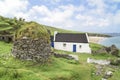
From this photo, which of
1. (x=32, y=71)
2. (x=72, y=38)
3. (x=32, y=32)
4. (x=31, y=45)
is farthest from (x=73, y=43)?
(x=32, y=71)

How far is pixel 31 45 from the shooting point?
21109 millimetres

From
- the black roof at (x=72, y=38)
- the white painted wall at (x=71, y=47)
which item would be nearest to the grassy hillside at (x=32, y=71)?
the white painted wall at (x=71, y=47)

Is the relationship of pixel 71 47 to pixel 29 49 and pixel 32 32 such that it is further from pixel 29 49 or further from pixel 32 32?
pixel 29 49

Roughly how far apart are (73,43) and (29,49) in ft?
103

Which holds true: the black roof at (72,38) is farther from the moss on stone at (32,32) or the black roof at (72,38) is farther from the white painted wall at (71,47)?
the moss on stone at (32,32)

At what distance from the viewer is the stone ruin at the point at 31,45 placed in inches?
829

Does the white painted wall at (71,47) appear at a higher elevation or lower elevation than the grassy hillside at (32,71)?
higher

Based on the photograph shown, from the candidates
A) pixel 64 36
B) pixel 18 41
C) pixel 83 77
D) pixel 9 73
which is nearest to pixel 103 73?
pixel 83 77

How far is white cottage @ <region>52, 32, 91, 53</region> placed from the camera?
51.1 m

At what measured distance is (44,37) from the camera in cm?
2205

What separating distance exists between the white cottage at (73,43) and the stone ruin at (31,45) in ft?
96.3

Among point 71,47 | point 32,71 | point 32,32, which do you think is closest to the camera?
point 32,71

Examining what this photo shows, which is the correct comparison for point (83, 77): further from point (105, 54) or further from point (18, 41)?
point (105, 54)

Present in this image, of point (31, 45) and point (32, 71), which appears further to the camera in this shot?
point (31, 45)
